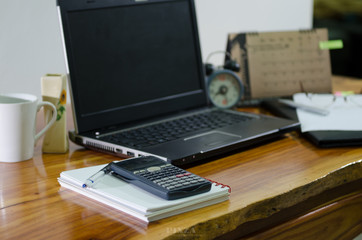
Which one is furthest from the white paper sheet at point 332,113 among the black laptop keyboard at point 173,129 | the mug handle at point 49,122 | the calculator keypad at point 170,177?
the mug handle at point 49,122

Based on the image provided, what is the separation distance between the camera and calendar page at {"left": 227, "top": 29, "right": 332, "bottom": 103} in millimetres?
1467

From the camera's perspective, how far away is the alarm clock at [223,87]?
1.34 m

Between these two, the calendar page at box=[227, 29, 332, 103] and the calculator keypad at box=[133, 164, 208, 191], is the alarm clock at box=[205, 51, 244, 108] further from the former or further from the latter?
the calculator keypad at box=[133, 164, 208, 191]

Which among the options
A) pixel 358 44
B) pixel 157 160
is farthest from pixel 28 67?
pixel 358 44

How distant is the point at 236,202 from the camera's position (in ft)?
2.54

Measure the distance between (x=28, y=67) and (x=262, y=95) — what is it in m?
0.68

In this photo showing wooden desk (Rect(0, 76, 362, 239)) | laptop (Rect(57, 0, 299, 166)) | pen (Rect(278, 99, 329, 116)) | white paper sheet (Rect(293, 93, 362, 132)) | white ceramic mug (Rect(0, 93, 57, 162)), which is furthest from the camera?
pen (Rect(278, 99, 329, 116))

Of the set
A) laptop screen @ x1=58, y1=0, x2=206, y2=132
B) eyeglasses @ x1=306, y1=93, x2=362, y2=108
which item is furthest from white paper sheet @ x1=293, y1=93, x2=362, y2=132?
laptop screen @ x1=58, y1=0, x2=206, y2=132

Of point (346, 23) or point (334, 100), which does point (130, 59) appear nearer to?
point (334, 100)

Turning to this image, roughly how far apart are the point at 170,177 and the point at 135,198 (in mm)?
79

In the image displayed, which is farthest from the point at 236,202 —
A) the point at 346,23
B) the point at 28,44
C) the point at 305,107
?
the point at 346,23

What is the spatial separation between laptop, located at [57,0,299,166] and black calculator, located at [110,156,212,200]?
0.08 metres

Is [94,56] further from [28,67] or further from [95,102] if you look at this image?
[28,67]

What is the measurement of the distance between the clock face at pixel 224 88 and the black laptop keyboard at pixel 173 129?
88 mm
